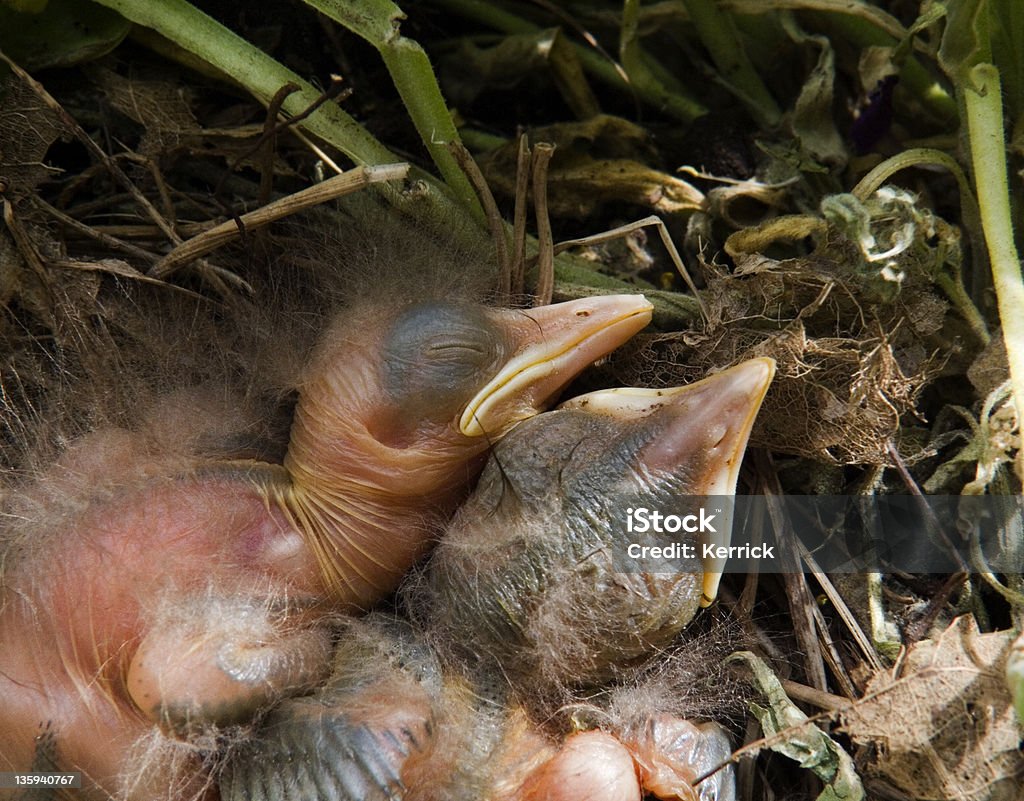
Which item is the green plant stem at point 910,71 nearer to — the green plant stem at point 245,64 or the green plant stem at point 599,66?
the green plant stem at point 599,66

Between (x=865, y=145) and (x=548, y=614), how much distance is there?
739mm

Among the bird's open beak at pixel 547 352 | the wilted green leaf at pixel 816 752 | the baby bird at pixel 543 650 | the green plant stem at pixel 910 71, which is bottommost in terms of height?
the wilted green leaf at pixel 816 752

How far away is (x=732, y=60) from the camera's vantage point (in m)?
1.34

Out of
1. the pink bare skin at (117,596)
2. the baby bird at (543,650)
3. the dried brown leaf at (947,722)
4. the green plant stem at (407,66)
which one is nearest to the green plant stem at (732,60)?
the green plant stem at (407,66)

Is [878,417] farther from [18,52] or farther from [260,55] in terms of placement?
[18,52]

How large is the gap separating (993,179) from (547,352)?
1.72 feet

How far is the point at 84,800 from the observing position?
3.38 feet

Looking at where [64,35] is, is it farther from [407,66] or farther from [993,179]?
[993,179]

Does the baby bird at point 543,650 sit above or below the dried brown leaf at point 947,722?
above

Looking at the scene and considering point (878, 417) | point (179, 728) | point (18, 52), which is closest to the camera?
point (179, 728)

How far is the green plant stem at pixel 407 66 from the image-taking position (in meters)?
1.12

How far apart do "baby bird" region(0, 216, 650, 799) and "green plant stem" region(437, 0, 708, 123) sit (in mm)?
413

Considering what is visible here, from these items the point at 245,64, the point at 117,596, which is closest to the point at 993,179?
the point at 245,64

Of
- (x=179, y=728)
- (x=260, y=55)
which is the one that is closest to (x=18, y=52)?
(x=260, y=55)
